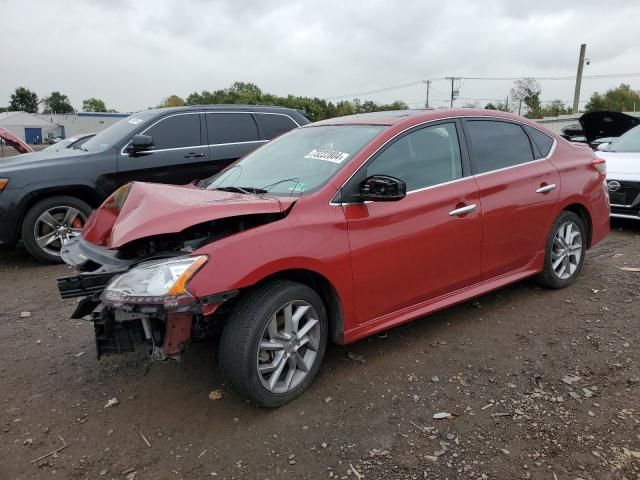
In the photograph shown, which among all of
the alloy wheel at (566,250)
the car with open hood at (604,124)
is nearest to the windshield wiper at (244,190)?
the alloy wheel at (566,250)

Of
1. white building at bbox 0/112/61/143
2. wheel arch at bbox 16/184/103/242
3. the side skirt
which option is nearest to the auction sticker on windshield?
the side skirt

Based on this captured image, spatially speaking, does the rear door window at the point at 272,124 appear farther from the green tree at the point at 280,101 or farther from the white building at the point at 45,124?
the white building at the point at 45,124

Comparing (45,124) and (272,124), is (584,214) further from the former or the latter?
(45,124)

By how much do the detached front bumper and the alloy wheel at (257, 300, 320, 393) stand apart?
34 centimetres

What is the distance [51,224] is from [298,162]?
378 cm

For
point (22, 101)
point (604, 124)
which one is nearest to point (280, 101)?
point (604, 124)

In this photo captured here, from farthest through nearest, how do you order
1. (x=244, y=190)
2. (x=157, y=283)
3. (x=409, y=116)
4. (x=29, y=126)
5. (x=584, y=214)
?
(x=29, y=126), (x=584, y=214), (x=409, y=116), (x=244, y=190), (x=157, y=283)

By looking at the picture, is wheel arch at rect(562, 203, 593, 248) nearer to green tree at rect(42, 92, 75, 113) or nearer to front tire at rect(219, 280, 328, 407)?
front tire at rect(219, 280, 328, 407)

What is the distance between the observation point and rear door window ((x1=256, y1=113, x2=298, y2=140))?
24.2ft

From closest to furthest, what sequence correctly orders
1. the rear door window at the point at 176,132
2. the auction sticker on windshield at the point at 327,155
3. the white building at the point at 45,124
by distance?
the auction sticker on windshield at the point at 327,155 → the rear door window at the point at 176,132 → the white building at the point at 45,124

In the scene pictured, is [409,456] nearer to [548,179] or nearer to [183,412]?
[183,412]

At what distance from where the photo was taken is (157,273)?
2.59 m

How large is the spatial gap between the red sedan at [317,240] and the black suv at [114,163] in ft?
9.13

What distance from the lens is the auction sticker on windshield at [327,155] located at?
11.0 ft
